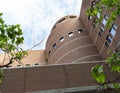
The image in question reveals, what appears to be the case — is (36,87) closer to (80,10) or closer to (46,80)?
(46,80)

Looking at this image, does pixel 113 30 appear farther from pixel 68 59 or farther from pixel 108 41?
pixel 68 59

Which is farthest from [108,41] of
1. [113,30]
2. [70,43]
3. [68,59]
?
[70,43]

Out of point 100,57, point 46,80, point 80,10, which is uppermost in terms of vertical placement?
point 80,10

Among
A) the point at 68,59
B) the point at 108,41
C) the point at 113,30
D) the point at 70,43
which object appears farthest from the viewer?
the point at 70,43

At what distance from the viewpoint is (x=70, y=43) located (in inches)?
1533

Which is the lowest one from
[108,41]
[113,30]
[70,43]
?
[108,41]

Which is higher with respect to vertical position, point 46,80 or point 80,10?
point 80,10

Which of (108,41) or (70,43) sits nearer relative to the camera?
(108,41)

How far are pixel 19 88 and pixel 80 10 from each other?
30.4 metres

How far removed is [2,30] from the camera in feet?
21.7

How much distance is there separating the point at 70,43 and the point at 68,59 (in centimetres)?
331

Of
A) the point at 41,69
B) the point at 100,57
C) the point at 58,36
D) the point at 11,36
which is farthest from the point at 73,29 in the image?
the point at 11,36

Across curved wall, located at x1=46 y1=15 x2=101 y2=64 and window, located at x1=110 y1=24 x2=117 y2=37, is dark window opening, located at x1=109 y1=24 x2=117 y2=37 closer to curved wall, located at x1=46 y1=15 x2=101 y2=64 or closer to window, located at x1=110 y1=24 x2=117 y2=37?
window, located at x1=110 y1=24 x2=117 y2=37

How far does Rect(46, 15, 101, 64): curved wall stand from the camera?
35.9 meters
